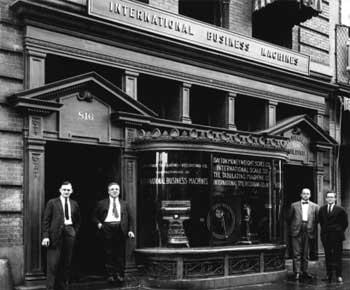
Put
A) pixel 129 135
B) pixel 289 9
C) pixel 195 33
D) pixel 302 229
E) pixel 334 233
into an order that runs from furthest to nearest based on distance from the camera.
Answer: pixel 289 9 → pixel 195 33 → pixel 302 229 → pixel 334 233 → pixel 129 135

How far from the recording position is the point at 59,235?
9.79m

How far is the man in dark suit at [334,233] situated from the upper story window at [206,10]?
16.9 ft

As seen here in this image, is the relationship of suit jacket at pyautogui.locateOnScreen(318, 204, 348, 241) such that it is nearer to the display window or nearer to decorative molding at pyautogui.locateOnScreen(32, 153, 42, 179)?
the display window

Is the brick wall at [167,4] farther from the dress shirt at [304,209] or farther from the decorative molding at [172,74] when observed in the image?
the dress shirt at [304,209]

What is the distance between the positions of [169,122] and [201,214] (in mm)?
2158

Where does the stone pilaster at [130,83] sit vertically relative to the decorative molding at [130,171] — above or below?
above

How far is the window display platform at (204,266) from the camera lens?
10961 mm

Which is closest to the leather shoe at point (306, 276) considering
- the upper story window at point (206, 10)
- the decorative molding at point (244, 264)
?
the decorative molding at point (244, 264)

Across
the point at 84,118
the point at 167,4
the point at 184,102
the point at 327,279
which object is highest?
the point at 167,4

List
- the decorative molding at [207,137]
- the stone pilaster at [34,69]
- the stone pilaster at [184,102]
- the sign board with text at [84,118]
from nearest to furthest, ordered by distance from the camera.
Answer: the stone pilaster at [34,69] → the sign board with text at [84,118] → the decorative molding at [207,137] → the stone pilaster at [184,102]

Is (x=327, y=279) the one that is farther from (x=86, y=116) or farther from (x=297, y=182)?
(x=86, y=116)

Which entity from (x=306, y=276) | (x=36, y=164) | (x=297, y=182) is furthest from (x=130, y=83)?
(x=297, y=182)

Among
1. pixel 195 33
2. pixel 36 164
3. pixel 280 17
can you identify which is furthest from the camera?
pixel 280 17

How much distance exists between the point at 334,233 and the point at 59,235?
5.87m
